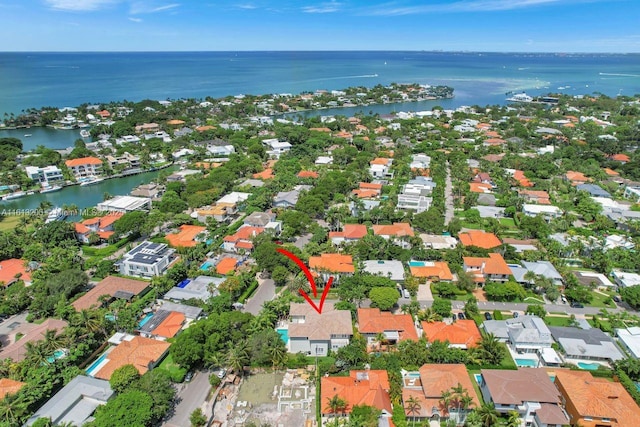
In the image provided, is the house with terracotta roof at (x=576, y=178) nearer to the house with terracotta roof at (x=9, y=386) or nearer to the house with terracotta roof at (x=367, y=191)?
the house with terracotta roof at (x=367, y=191)

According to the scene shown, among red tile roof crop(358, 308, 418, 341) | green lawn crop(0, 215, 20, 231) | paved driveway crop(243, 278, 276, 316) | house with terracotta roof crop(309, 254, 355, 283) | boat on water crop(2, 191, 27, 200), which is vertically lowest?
paved driveway crop(243, 278, 276, 316)

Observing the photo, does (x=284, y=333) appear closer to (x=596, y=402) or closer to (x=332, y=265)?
(x=332, y=265)

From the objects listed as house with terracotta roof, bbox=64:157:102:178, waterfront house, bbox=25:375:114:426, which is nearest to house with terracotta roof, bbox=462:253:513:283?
waterfront house, bbox=25:375:114:426

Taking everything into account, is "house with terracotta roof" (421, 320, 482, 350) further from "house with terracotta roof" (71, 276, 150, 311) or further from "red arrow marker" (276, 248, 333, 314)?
"house with terracotta roof" (71, 276, 150, 311)

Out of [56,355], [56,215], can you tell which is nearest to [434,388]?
[56,355]

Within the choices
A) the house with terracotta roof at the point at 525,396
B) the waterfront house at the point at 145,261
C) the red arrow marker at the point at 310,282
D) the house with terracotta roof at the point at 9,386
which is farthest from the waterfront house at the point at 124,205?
the house with terracotta roof at the point at 525,396

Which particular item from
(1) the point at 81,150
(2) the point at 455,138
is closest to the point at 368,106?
(2) the point at 455,138
